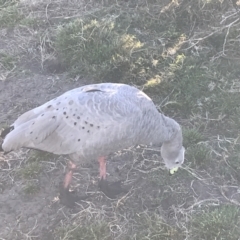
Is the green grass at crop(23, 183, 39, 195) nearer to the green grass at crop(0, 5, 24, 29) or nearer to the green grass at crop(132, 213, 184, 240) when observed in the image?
the green grass at crop(132, 213, 184, 240)

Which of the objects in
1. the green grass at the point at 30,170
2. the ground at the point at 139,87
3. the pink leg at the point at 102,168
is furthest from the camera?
the green grass at the point at 30,170

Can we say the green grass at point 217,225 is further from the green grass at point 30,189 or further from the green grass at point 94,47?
the green grass at point 94,47

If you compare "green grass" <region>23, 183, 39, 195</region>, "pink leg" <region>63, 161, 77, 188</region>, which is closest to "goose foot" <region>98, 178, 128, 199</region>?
"pink leg" <region>63, 161, 77, 188</region>

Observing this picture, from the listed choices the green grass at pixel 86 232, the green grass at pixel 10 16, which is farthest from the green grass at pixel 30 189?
the green grass at pixel 10 16

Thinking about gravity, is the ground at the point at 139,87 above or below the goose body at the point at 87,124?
below

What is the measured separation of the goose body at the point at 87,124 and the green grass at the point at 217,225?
2.56 ft

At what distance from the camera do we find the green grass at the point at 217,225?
3604 mm

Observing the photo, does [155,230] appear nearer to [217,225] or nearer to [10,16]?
[217,225]

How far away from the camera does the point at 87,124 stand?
352 centimetres

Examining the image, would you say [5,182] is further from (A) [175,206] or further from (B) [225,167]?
(B) [225,167]

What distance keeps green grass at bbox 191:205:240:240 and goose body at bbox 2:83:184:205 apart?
780 millimetres

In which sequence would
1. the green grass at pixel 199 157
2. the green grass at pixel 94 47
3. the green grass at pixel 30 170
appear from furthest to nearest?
the green grass at pixel 94 47, the green grass at pixel 199 157, the green grass at pixel 30 170

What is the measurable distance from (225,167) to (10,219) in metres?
1.91

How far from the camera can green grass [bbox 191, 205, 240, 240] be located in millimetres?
3604
